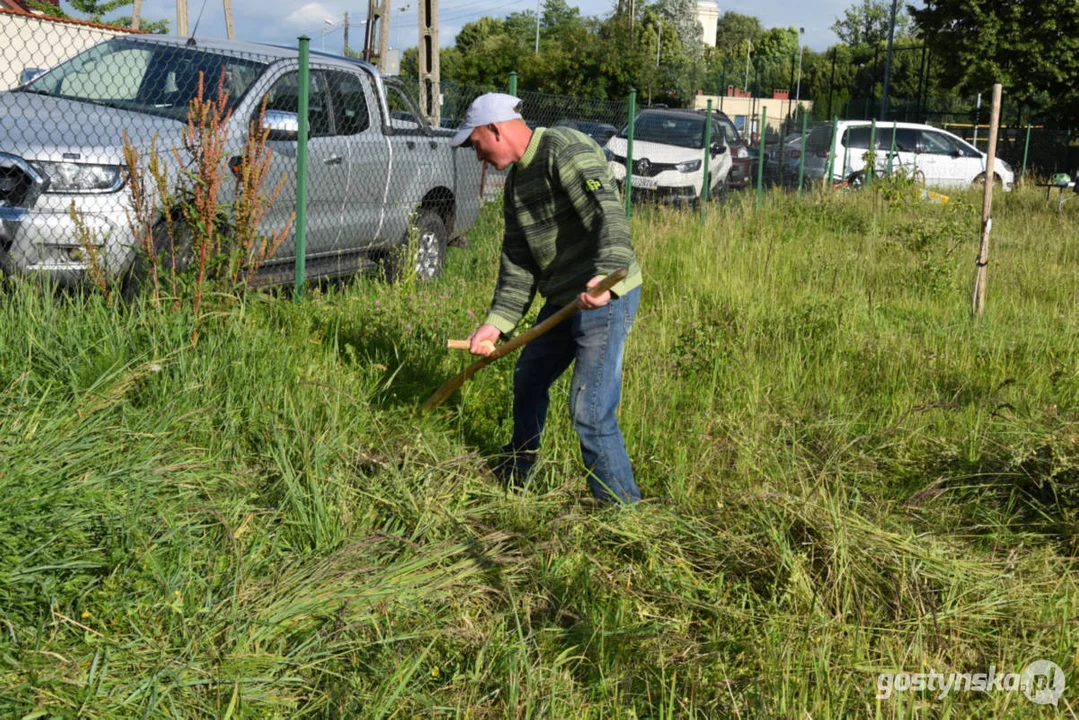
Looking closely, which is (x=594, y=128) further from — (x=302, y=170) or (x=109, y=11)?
(x=109, y=11)

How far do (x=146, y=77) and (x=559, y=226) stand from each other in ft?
13.6

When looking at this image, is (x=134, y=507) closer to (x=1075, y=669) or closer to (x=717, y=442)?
(x=717, y=442)

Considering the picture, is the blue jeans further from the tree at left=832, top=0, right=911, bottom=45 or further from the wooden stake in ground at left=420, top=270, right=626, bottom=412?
the tree at left=832, top=0, right=911, bottom=45

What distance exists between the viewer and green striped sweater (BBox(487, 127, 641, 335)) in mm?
3639

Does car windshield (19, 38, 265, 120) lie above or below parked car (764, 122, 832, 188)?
above

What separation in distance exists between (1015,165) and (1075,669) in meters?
24.4

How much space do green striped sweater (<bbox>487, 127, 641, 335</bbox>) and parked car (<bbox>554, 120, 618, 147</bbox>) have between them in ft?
20.9

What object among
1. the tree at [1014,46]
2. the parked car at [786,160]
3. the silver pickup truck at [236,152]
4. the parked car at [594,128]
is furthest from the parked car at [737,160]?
the tree at [1014,46]

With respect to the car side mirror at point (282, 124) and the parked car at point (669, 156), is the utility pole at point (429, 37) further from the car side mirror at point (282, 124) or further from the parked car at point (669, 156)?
the car side mirror at point (282, 124)

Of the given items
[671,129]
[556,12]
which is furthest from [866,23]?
[671,129]

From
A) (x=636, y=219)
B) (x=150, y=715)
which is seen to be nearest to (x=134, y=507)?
(x=150, y=715)

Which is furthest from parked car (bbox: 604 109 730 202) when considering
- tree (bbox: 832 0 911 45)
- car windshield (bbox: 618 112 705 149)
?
tree (bbox: 832 0 911 45)

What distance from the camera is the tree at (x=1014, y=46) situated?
86.0 feet

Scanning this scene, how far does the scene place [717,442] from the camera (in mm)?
4375
